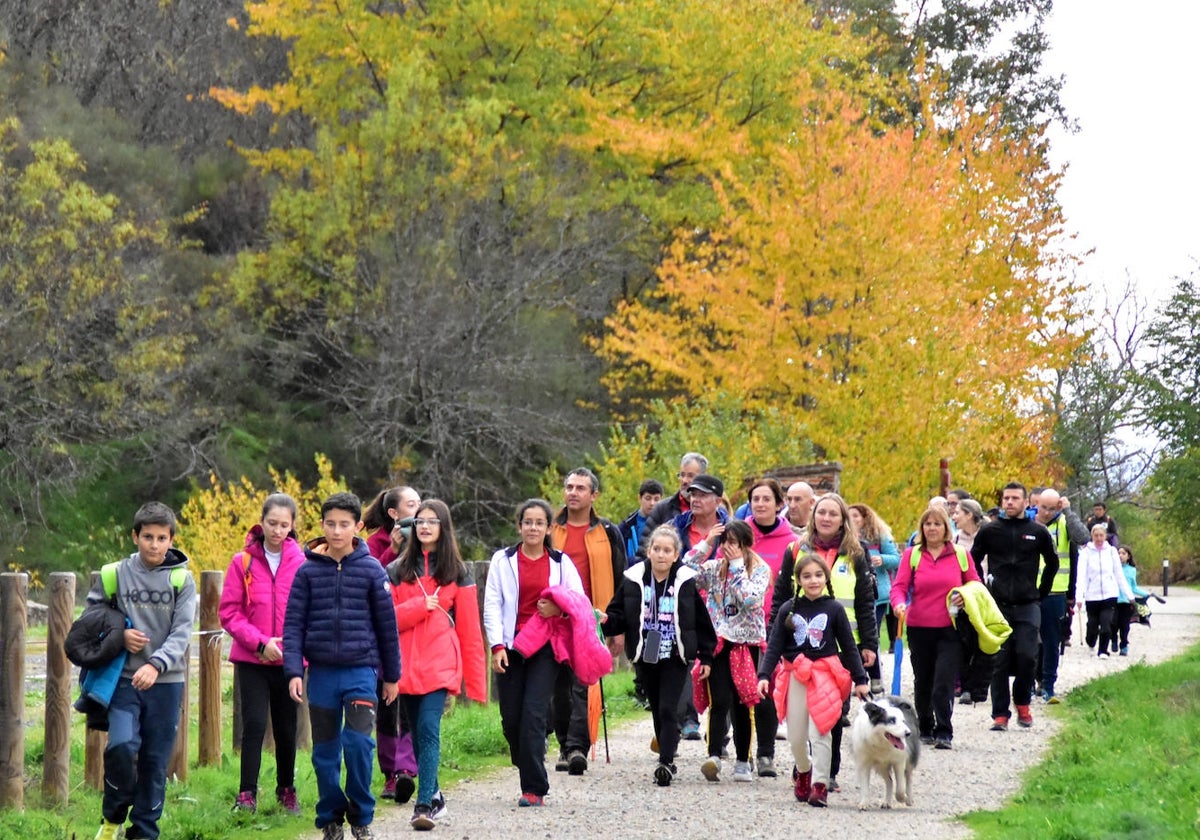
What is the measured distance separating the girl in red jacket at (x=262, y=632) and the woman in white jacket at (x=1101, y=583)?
15.3m

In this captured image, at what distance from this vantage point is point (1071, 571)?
16.9m

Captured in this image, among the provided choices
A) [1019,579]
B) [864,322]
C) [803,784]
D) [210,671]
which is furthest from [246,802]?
[864,322]

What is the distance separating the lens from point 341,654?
8.88 meters

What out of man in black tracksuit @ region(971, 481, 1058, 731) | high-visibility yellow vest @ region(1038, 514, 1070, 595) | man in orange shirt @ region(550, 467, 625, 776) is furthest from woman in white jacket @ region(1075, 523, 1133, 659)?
man in orange shirt @ region(550, 467, 625, 776)

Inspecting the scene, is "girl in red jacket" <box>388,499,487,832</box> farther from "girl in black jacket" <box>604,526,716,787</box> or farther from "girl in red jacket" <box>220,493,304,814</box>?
"girl in black jacket" <box>604,526,716,787</box>

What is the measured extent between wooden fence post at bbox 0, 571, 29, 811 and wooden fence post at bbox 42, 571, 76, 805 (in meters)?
0.18

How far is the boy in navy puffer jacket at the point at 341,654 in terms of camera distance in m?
8.90

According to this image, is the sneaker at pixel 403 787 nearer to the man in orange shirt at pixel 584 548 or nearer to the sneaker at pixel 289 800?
the sneaker at pixel 289 800

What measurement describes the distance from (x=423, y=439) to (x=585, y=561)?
71.9 ft

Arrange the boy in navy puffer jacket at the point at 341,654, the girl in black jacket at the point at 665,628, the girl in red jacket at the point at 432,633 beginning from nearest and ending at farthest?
the boy in navy puffer jacket at the point at 341,654 < the girl in red jacket at the point at 432,633 < the girl in black jacket at the point at 665,628

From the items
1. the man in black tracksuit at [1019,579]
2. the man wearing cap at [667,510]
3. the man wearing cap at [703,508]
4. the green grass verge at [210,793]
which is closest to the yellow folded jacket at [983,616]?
the man in black tracksuit at [1019,579]

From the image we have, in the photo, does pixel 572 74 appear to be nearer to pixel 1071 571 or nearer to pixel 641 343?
pixel 641 343

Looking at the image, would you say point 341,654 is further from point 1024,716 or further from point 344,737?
point 1024,716

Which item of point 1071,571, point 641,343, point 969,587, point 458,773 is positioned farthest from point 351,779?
point 641,343
